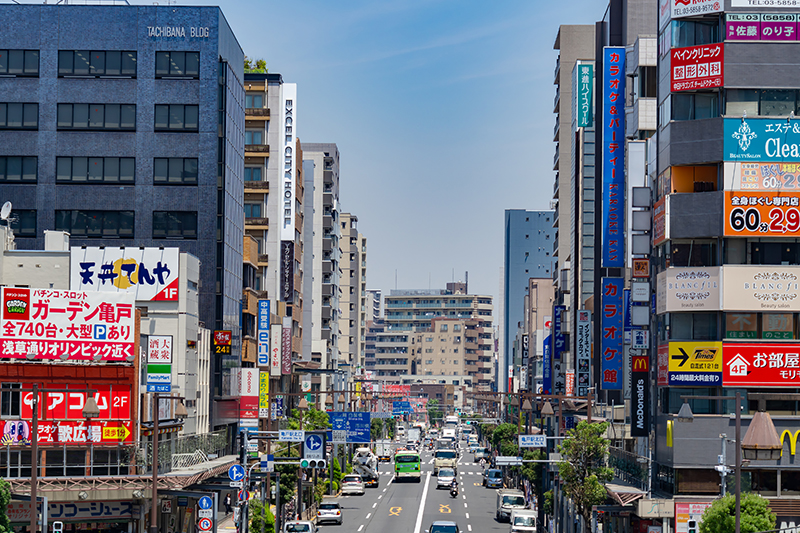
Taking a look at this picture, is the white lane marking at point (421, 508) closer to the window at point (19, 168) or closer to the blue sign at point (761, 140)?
the blue sign at point (761, 140)

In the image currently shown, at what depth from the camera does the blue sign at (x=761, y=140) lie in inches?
1950

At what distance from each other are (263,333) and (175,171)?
871 inches

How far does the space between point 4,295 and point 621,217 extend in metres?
39.9

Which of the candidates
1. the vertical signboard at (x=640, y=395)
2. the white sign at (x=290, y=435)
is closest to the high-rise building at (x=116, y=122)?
the white sign at (x=290, y=435)

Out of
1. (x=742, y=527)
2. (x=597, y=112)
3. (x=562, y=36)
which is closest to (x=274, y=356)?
(x=597, y=112)

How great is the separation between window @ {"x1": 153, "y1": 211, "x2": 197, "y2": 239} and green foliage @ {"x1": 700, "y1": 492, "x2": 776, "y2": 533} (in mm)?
50950

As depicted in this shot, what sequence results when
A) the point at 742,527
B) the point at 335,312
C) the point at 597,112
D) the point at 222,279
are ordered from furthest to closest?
1. the point at 335,312
2. the point at 597,112
3. the point at 222,279
4. the point at 742,527

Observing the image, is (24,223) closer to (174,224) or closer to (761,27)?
(174,224)

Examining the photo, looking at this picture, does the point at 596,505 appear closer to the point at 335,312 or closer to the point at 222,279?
the point at 222,279

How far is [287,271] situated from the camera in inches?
4336

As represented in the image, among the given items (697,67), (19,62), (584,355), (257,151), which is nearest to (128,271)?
(19,62)

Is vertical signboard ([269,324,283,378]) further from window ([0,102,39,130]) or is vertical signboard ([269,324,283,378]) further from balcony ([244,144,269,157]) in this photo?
window ([0,102,39,130])

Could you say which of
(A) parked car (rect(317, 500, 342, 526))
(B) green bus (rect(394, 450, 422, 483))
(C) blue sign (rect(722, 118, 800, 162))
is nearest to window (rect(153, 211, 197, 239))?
(A) parked car (rect(317, 500, 342, 526))

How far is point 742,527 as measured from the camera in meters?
37.5
